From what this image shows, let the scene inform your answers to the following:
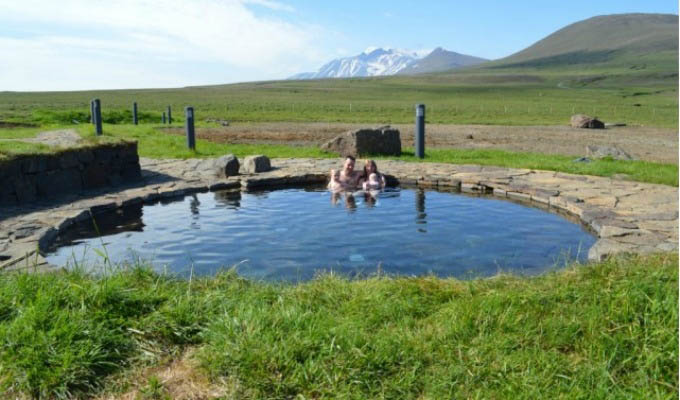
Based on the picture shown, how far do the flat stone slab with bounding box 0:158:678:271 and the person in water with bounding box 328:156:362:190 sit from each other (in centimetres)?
82

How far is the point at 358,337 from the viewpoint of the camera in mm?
3469

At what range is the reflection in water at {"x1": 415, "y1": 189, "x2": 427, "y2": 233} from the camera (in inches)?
320

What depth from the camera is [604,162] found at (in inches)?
467

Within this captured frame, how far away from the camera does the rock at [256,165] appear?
11609 millimetres

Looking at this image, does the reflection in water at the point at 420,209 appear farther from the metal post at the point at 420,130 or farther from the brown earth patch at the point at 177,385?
the brown earth patch at the point at 177,385

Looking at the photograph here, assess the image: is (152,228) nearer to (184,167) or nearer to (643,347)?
(184,167)

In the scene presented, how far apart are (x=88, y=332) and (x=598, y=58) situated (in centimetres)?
20570

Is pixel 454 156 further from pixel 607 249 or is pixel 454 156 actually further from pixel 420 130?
pixel 607 249

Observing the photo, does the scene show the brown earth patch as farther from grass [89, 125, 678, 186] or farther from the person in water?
grass [89, 125, 678, 186]

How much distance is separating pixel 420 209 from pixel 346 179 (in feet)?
6.54

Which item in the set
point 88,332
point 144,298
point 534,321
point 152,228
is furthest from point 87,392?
point 152,228

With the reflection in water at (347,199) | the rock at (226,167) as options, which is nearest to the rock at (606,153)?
the reflection in water at (347,199)

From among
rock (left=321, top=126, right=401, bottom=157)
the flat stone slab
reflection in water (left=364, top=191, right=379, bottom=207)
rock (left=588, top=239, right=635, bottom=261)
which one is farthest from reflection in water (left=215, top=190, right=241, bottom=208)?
rock (left=588, top=239, right=635, bottom=261)

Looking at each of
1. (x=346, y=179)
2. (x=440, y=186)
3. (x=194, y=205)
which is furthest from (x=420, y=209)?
(x=194, y=205)
